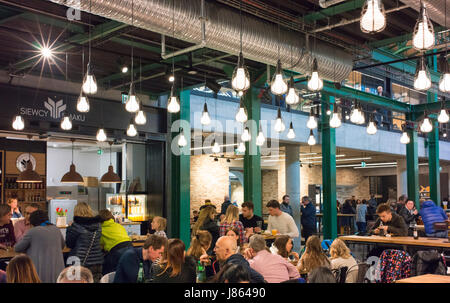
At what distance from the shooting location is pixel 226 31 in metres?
6.43

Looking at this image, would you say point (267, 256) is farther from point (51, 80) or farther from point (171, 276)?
point (51, 80)

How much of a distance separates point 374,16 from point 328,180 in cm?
966

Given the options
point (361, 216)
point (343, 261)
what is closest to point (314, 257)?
point (343, 261)

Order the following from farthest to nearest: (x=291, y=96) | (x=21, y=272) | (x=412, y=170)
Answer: (x=412, y=170), (x=291, y=96), (x=21, y=272)

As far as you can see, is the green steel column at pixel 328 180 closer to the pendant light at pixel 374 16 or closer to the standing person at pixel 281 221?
the standing person at pixel 281 221

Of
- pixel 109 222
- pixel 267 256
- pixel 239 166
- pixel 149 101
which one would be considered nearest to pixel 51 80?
pixel 149 101

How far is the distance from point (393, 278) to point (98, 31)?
17.9 feet

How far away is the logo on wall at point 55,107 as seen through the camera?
31.5 feet

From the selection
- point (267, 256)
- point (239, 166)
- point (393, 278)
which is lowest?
point (393, 278)

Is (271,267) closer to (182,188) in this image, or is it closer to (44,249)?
(44,249)

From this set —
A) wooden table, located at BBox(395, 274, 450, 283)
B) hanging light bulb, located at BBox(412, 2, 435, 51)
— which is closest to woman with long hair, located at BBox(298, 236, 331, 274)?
wooden table, located at BBox(395, 274, 450, 283)

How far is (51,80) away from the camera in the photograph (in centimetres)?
990

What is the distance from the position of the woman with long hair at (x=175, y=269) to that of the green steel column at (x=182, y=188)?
7.00m

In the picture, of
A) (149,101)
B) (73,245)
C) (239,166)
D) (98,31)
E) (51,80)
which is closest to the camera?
(73,245)
